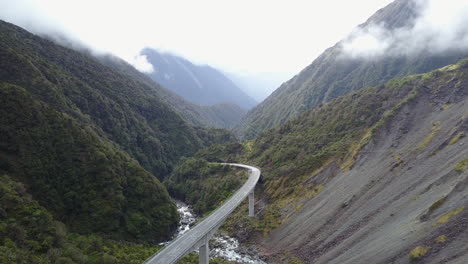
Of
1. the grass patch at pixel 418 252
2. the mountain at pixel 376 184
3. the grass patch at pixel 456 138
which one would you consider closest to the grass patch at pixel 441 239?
the mountain at pixel 376 184

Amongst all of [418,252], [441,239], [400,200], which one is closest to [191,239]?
[418,252]

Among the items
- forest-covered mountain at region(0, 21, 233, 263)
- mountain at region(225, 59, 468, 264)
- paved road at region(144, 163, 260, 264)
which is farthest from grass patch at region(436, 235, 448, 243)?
forest-covered mountain at region(0, 21, 233, 263)

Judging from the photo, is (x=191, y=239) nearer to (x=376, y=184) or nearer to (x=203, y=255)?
(x=203, y=255)

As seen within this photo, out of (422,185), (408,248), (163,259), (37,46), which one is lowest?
(163,259)

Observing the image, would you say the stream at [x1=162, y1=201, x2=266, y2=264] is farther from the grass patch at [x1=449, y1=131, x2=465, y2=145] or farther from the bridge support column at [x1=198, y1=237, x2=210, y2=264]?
the grass patch at [x1=449, y1=131, x2=465, y2=145]

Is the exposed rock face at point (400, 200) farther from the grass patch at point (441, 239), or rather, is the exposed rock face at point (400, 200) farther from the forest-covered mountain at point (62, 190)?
the forest-covered mountain at point (62, 190)

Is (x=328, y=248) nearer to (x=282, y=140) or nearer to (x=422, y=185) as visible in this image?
(x=422, y=185)

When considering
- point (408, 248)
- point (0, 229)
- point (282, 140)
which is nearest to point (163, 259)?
point (0, 229)
